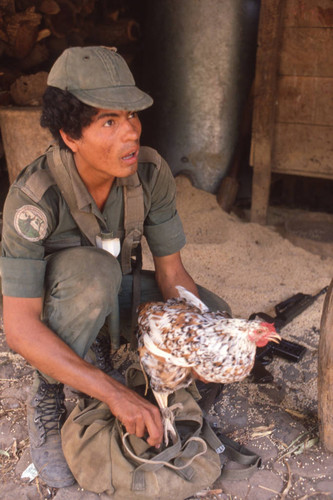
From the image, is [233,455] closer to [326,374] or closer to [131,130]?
[326,374]

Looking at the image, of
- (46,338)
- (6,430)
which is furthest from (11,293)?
(6,430)

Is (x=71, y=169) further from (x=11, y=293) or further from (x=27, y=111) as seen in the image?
(x=27, y=111)

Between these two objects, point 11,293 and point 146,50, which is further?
point 146,50

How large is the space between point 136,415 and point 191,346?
0.32m

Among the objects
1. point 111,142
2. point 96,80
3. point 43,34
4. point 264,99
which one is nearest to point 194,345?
point 111,142

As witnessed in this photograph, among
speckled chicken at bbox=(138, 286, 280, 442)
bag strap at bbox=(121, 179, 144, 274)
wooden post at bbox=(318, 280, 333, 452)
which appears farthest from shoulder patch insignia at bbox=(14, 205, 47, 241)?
wooden post at bbox=(318, 280, 333, 452)

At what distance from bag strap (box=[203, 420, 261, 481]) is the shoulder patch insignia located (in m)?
1.05

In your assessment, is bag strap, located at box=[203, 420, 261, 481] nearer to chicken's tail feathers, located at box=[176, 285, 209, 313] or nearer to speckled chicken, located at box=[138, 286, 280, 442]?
speckled chicken, located at box=[138, 286, 280, 442]

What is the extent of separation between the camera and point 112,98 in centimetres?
192

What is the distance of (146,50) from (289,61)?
1490 millimetres

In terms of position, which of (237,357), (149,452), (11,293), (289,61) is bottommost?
(149,452)

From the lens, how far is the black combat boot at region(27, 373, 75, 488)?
2057 mm

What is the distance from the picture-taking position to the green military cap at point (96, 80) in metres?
1.92

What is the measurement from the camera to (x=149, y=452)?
79.1 inches
